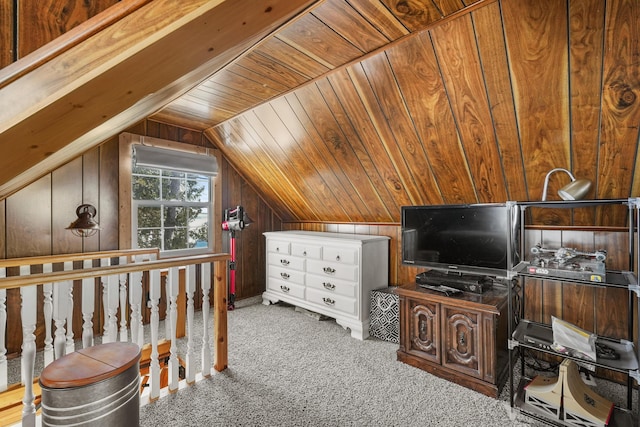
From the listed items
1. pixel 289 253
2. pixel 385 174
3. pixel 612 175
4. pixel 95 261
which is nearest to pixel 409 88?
pixel 385 174

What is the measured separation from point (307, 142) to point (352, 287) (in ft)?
5.11

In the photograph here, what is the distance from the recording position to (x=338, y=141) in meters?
2.72

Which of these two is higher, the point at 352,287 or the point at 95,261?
the point at 95,261

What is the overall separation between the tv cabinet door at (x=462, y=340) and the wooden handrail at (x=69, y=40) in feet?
7.91

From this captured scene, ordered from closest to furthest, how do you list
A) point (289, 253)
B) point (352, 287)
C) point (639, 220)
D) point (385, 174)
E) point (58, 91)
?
point (58, 91) → point (639, 220) → point (385, 174) → point (352, 287) → point (289, 253)

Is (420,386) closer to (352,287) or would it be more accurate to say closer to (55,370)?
(352,287)

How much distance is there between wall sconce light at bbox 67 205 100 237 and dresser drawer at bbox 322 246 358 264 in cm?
226

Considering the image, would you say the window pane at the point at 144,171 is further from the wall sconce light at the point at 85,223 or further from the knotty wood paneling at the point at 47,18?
the knotty wood paneling at the point at 47,18

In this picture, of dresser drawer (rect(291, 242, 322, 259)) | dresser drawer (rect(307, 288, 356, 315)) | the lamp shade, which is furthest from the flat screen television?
dresser drawer (rect(291, 242, 322, 259))

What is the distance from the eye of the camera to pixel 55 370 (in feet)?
4.22

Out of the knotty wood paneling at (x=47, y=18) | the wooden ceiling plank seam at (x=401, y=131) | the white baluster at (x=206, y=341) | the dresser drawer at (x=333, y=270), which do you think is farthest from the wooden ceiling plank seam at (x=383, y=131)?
the white baluster at (x=206, y=341)

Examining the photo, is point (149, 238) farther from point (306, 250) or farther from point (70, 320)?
point (306, 250)

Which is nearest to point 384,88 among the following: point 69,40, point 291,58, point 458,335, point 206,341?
point 291,58

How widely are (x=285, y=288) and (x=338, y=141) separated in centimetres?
202
